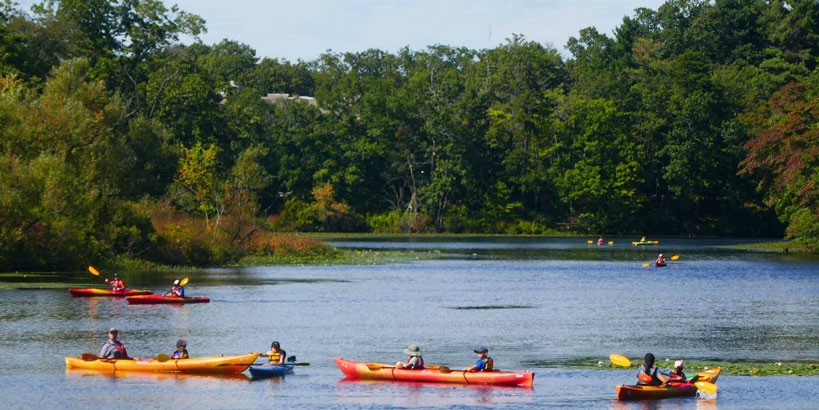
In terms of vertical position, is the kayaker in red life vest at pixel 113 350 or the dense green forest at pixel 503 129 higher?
the dense green forest at pixel 503 129

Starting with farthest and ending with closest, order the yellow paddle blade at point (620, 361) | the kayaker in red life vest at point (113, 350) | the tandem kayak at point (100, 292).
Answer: the tandem kayak at point (100, 292) < the yellow paddle blade at point (620, 361) < the kayaker in red life vest at point (113, 350)

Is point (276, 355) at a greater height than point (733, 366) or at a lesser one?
lesser

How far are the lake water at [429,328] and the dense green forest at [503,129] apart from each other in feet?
69.1

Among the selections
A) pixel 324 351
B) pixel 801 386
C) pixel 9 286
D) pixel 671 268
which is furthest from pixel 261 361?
pixel 671 268

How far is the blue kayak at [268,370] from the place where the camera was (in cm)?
4094

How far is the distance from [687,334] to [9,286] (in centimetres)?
3744

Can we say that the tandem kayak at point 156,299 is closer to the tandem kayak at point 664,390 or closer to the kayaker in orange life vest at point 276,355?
the kayaker in orange life vest at point 276,355

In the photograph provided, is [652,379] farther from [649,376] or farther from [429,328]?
[429,328]

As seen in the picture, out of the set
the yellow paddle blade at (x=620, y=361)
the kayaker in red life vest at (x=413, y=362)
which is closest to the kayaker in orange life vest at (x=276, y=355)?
the kayaker in red life vest at (x=413, y=362)

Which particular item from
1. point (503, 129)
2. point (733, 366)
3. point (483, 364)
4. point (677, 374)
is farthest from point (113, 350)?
point (503, 129)

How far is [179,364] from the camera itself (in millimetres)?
40719

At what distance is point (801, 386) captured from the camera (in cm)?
3881

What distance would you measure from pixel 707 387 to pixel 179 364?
17.3 metres

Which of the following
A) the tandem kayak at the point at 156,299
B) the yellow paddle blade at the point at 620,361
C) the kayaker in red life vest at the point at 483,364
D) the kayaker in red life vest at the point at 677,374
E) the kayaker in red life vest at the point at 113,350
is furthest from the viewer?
the tandem kayak at the point at 156,299
